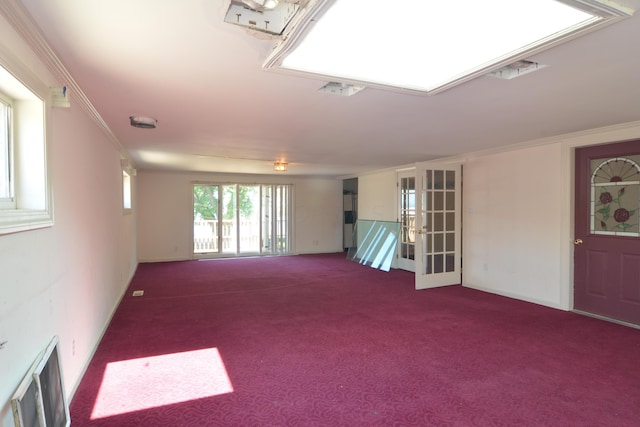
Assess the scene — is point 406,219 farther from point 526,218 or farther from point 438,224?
point 526,218

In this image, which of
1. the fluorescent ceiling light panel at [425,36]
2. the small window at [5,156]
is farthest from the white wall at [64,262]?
the fluorescent ceiling light panel at [425,36]

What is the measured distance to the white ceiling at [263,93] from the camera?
1562 millimetres

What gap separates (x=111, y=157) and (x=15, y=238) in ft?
9.29

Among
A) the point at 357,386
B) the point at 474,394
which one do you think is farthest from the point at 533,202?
the point at 357,386

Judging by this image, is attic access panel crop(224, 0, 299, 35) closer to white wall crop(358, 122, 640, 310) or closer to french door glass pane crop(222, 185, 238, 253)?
white wall crop(358, 122, 640, 310)

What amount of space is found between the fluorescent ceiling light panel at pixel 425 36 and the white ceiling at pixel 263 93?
12 centimetres

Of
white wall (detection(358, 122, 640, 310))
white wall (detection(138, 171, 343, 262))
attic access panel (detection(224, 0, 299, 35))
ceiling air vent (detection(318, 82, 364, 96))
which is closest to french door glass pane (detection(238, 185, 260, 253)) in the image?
white wall (detection(138, 171, 343, 262))

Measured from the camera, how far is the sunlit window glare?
4.41ft

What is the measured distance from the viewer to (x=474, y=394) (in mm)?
2312

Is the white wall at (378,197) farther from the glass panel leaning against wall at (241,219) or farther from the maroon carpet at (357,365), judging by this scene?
the maroon carpet at (357,365)

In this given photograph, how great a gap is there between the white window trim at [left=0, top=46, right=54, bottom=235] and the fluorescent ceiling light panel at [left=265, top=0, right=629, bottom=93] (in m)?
1.09

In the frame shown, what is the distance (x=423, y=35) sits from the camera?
5.06ft

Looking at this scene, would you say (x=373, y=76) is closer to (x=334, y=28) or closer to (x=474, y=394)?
(x=334, y=28)

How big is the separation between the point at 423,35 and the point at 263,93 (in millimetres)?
1282
